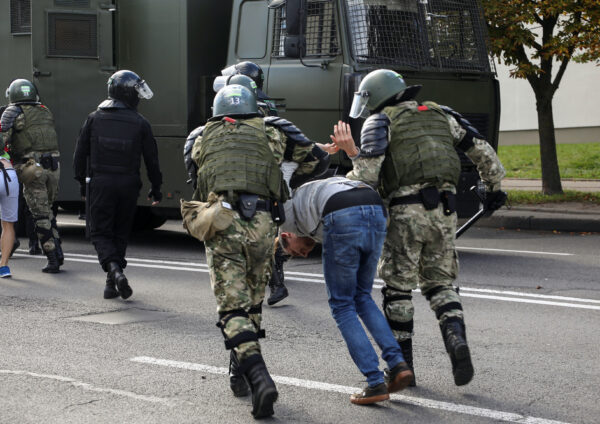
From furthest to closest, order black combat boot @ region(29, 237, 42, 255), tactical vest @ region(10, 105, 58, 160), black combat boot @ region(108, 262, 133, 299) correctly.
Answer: black combat boot @ region(29, 237, 42, 255)
tactical vest @ region(10, 105, 58, 160)
black combat boot @ region(108, 262, 133, 299)

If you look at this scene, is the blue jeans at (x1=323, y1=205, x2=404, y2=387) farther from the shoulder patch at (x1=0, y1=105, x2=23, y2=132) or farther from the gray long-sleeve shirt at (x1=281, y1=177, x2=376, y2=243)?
the shoulder patch at (x1=0, y1=105, x2=23, y2=132)

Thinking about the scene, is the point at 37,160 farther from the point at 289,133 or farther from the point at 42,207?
the point at 289,133

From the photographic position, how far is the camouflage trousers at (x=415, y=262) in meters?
5.25

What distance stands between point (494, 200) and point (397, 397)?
4.23 feet

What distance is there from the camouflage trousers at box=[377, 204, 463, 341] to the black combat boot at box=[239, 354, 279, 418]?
921 millimetres

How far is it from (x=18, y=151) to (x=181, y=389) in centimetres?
551

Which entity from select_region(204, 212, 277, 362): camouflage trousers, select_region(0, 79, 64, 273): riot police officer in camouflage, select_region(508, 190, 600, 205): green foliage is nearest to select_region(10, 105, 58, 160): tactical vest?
select_region(0, 79, 64, 273): riot police officer in camouflage

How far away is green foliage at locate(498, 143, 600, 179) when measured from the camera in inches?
846

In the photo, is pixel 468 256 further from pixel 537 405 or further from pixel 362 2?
pixel 537 405

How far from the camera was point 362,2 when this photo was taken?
10.2 meters

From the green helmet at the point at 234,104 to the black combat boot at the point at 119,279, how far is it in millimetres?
3285

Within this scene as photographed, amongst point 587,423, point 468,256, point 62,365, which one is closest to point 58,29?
point 468,256

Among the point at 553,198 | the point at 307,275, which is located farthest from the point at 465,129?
the point at 553,198

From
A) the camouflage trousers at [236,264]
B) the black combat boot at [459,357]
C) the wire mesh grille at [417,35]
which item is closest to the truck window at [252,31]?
the wire mesh grille at [417,35]
